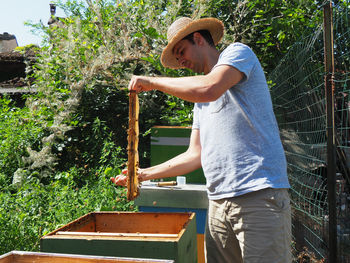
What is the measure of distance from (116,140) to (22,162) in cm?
144

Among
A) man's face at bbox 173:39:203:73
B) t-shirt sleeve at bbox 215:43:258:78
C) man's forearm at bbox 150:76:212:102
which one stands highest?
man's face at bbox 173:39:203:73

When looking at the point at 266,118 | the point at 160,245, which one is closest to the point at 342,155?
the point at 266,118

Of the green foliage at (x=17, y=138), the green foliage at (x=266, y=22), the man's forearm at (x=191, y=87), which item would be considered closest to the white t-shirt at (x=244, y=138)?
the man's forearm at (x=191, y=87)

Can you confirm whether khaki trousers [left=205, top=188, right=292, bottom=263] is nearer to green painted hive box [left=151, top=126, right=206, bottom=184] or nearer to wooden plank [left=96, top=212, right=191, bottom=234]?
wooden plank [left=96, top=212, right=191, bottom=234]

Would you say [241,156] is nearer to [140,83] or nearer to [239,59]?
[239,59]

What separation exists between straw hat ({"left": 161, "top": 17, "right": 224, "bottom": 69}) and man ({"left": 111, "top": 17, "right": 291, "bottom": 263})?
38 centimetres

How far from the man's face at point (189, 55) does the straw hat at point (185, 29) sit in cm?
4

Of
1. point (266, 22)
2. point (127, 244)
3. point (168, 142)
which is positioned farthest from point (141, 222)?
point (266, 22)

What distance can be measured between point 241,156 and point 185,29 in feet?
2.62

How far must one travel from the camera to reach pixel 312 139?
279 centimetres

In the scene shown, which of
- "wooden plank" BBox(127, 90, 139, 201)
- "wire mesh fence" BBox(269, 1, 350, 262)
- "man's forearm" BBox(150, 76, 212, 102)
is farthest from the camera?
"wire mesh fence" BBox(269, 1, 350, 262)

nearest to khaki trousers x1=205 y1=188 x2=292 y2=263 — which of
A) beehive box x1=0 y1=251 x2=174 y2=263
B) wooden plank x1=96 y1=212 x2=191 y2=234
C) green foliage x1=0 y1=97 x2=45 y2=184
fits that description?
wooden plank x1=96 y1=212 x2=191 y2=234

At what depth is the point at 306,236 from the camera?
10.1 feet

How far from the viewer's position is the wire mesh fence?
8.84ft
